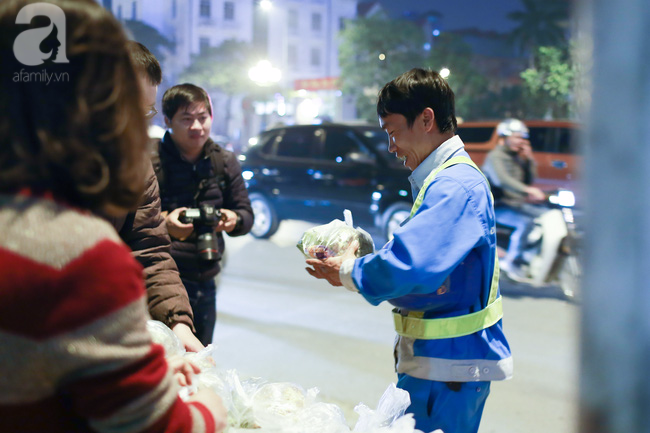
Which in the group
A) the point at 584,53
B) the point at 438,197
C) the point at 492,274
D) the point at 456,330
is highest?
the point at 584,53

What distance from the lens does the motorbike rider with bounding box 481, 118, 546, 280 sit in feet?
21.4

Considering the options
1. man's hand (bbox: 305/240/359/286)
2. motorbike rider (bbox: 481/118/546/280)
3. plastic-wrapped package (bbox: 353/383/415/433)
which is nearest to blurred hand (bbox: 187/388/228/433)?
plastic-wrapped package (bbox: 353/383/415/433)

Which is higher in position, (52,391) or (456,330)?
(52,391)

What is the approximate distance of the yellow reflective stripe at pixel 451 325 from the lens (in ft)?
6.22

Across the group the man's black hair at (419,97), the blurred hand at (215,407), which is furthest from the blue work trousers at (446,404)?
the blurred hand at (215,407)

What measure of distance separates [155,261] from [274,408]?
0.61 metres

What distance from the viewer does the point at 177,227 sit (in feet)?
9.44

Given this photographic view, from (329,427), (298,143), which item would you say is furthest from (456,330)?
(298,143)

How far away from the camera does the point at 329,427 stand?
5.22 ft

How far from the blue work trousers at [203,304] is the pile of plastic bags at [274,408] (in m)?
1.29

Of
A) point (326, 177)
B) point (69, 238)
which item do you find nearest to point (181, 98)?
point (69, 238)

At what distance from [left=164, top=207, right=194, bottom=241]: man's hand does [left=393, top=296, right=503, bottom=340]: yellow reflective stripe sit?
1320mm

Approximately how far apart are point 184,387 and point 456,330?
2.96 feet

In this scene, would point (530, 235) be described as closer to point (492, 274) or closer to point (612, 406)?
point (492, 274)
